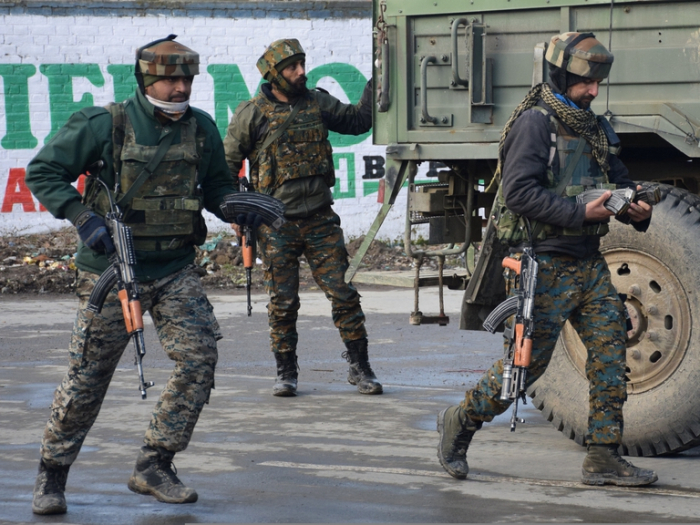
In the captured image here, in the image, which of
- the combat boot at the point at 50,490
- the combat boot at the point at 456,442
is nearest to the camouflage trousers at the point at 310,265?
the combat boot at the point at 456,442

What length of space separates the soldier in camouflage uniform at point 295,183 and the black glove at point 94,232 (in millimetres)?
2624

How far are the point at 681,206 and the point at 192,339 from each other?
2.27 m

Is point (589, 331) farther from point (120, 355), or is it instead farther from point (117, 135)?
point (117, 135)

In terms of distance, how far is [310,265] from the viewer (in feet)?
23.0

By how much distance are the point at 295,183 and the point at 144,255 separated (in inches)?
99.2

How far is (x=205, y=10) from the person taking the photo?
14086 millimetres

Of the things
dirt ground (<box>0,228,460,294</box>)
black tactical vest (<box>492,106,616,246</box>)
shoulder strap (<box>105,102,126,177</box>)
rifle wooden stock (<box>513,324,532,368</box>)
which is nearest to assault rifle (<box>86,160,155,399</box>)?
shoulder strap (<box>105,102,126,177</box>)

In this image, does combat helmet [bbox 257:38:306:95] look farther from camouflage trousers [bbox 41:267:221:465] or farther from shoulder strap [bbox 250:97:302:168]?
camouflage trousers [bbox 41:267:221:465]

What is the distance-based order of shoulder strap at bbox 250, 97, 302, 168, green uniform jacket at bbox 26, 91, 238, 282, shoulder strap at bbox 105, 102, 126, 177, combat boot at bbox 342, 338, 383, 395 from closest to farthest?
green uniform jacket at bbox 26, 91, 238, 282
shoulder strap at bbox 105, 102, 126, 177
shoulder strap at bbox 250, 97, 302, 168
combat boot at bbox 342, 338, 383, 395

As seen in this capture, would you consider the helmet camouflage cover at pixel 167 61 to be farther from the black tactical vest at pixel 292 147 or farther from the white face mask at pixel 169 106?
the black tactical vest at pixel 292 147

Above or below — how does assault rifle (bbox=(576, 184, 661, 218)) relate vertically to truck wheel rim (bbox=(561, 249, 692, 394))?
above

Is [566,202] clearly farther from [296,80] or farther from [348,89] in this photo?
[348,89]

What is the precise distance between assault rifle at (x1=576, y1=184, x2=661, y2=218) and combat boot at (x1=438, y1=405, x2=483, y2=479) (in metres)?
1.05

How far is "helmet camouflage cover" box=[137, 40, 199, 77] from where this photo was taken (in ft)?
14.3
